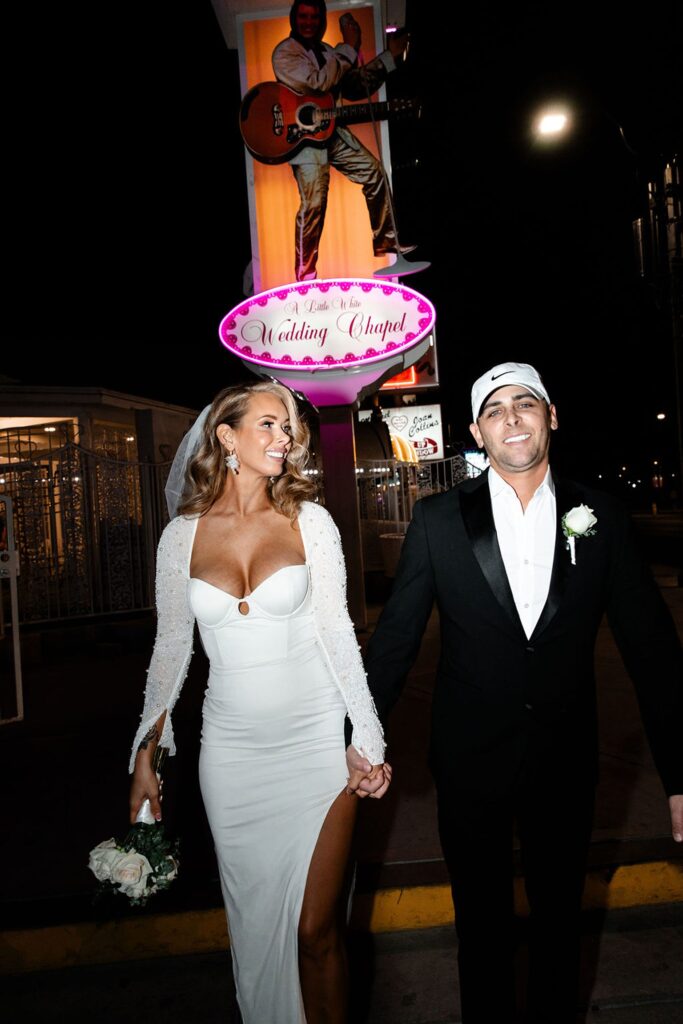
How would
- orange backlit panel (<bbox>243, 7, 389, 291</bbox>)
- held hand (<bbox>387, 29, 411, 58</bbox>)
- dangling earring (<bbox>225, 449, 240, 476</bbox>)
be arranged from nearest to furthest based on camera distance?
dangling earring (<bbox>225, 449, 240, 476</bbox>)
held hand (<bbox>387, 29, 411, 58</bbox>)
orange backlit panel (<bbox>243, 7, 389, 291</bbox>)

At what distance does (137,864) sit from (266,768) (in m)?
0.50

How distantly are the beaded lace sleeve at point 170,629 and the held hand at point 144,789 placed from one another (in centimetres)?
11

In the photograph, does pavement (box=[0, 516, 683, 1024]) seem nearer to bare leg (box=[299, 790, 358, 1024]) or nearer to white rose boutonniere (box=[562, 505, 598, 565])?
bare leg (box=[299, 790, 358, 1024])

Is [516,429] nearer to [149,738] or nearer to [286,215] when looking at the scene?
[149,738]

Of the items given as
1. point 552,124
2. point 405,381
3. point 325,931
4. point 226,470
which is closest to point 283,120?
point 552,124

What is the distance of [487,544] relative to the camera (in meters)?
2.25

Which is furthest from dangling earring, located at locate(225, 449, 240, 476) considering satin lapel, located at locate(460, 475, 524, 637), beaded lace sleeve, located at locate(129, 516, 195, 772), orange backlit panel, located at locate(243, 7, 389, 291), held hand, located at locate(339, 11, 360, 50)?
held hand, located at locate(339, 11, 360, 50)

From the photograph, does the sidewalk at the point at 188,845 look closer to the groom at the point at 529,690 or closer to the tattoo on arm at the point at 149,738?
the tattoo on arm at the point at 149,738

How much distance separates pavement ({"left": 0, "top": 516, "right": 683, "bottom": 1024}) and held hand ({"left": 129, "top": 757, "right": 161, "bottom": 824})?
3.52ft

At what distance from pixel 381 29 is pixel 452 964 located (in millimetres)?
9497

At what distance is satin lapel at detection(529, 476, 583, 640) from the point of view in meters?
2.15

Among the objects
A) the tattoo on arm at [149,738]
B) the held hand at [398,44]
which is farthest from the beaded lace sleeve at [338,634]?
the held hand at [398,44]

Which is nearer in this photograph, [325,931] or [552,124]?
[325,931]

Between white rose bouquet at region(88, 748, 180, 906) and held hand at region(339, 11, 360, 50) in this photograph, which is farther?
held hand at region(339, 11, 360, 50)
